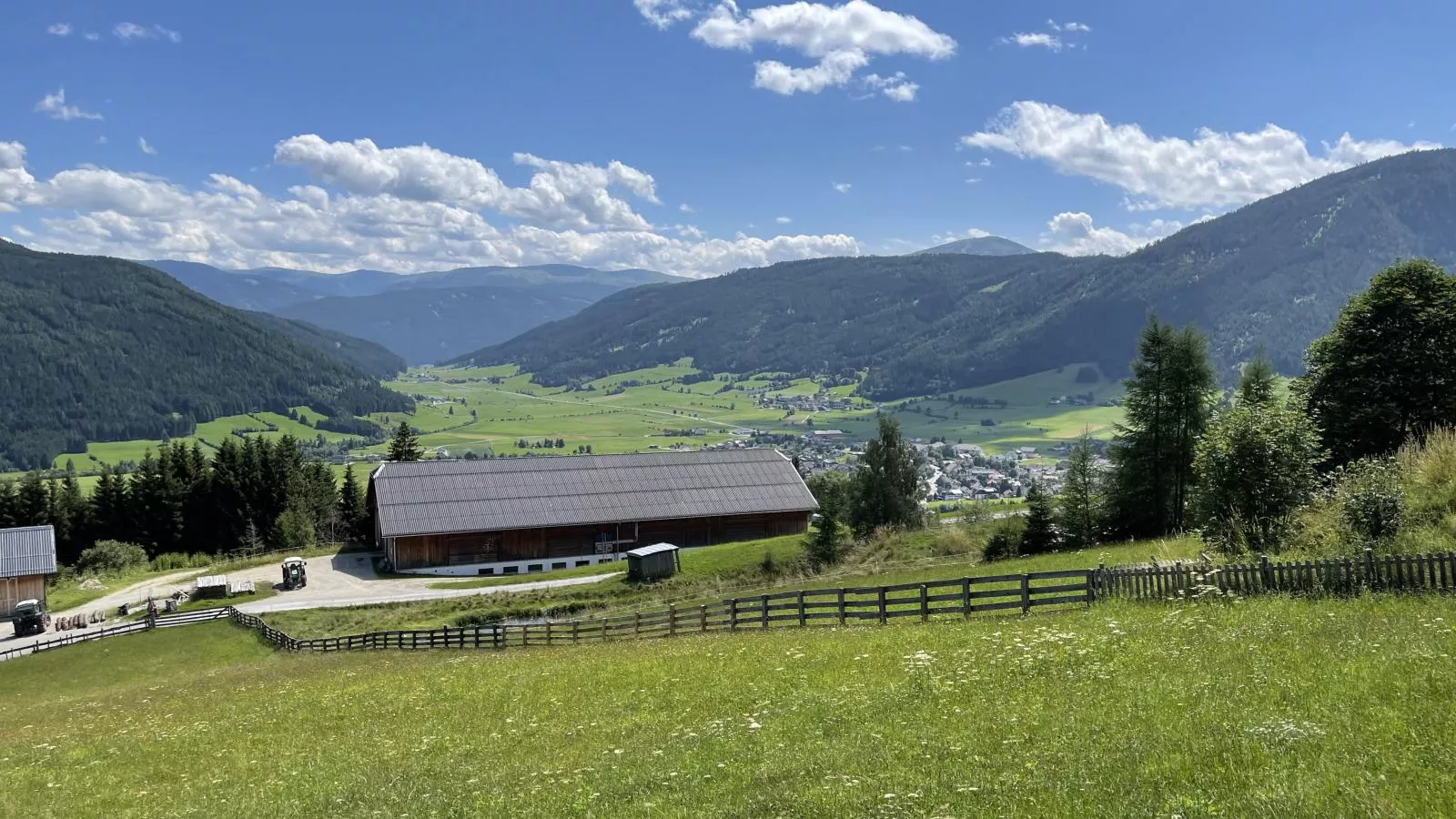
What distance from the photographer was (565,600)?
160ft

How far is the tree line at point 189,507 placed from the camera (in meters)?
76.0

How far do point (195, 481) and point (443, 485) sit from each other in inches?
1159

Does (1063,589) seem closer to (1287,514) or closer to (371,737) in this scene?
(1287,514)

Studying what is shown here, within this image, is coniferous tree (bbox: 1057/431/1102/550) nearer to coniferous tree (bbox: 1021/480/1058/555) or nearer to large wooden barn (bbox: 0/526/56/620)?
coniferous tree (bbox: 1021/480/1058/555)

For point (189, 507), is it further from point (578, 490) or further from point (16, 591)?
point (578, 490)

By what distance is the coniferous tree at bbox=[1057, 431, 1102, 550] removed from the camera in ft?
152

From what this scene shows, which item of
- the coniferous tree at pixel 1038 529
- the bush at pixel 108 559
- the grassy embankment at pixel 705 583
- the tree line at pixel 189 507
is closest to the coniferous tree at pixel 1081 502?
the coniferous tree at pixel 1038 529

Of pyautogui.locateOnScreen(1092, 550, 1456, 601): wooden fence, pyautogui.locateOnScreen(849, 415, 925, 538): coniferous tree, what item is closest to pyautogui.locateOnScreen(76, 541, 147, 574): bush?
pyautogui.locateOnScreen(849, 415, 925, 538): coniferous tree

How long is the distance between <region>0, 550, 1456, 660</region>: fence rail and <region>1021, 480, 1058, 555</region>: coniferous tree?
44.6ft

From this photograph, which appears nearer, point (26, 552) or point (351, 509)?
point (26, 552)

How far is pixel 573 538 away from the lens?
66.9 metres

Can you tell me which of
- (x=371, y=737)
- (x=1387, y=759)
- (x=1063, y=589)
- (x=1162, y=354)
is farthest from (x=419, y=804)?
(x=1162, y=354)

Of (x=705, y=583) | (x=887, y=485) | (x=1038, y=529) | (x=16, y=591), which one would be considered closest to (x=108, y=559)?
(x=16, y=591)

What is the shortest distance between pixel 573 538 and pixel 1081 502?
37.6 metres
